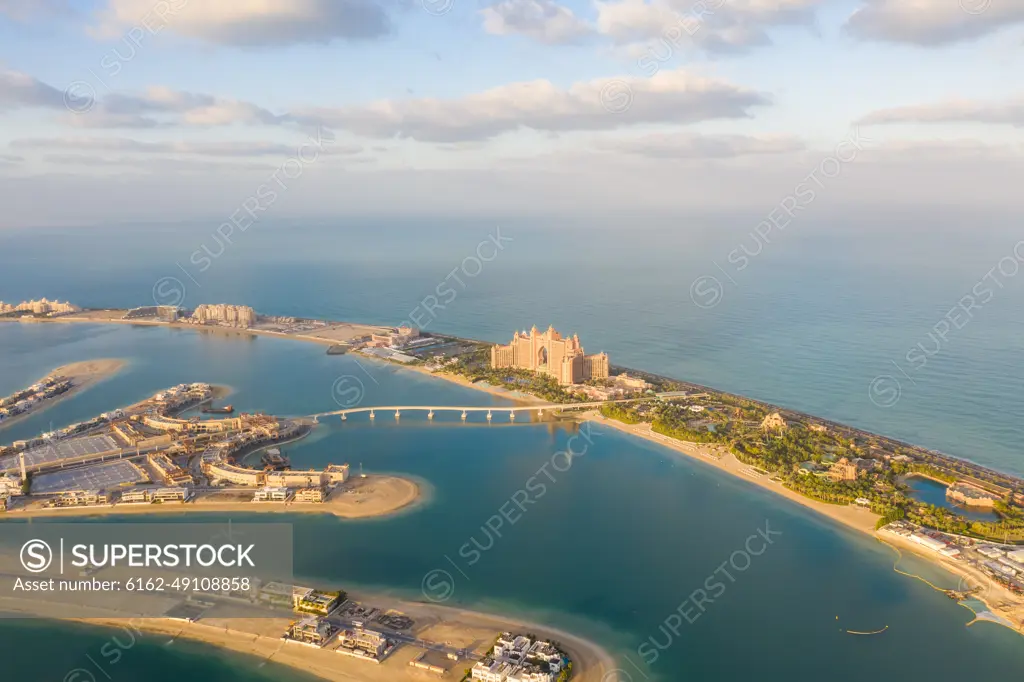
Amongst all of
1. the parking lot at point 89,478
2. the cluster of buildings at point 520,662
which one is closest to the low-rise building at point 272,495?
the parking lot at point 89,478

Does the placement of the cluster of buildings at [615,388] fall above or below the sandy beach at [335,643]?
above

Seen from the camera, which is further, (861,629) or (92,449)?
(92,449)

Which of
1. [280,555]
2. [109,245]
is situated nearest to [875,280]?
[280,555]

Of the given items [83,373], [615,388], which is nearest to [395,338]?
[615,388]

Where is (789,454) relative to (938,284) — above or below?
below

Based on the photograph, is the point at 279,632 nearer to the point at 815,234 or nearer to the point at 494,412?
the point at 494,412

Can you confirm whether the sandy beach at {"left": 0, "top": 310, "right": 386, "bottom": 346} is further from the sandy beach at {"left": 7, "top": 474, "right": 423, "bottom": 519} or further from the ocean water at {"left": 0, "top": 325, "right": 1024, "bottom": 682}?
the sandy beach at {"left": 7, "top": 474, "right": 423, "bottom": 519}

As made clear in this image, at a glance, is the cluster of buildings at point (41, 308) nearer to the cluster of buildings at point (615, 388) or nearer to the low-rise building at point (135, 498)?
the low-rise building at point (135, 498)
